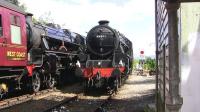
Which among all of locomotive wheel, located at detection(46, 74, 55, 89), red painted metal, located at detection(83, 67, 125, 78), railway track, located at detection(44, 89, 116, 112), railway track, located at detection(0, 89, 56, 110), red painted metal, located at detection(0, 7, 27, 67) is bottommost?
railway track, located at detection(44, 89, 116, 112)

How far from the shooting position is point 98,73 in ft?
59.4

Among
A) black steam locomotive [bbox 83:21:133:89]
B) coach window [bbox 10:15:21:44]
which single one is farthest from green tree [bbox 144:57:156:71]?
coach window [bbox 10:15:21:44]

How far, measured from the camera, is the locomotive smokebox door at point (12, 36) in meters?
14.4

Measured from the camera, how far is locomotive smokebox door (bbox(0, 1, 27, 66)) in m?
14.4

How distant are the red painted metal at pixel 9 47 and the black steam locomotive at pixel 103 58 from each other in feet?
10.8

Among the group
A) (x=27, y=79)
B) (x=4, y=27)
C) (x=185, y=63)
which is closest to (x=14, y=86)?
(x=27, y=79)

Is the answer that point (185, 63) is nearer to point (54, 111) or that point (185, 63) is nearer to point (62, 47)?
point (54, 111)

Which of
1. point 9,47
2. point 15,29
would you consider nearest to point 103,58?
point 15,29

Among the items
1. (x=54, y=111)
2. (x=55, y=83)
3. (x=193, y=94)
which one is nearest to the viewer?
(x=193, y=94)

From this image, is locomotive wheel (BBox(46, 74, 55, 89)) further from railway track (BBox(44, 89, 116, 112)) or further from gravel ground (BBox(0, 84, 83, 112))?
railway track (BBox(44, 89, 116, 112))

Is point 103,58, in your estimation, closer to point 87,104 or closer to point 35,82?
point 35,82

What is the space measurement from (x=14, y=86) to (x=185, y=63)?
10.4 m

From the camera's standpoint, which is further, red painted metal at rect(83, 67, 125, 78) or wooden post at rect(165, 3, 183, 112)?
red painted metal at rect(83, 67, 125, 78)

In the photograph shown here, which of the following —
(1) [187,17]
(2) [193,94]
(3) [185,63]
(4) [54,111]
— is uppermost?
(1) [187,17]
